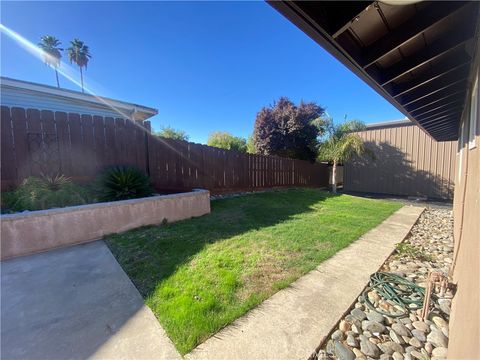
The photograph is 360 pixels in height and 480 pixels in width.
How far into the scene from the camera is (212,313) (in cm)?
172

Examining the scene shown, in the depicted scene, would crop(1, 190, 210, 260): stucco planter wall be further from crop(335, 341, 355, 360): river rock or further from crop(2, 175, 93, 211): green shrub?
crop(335, 341, 355, 360): river rock

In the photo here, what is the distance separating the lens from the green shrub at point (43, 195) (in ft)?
10.9

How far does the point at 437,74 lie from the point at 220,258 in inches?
135

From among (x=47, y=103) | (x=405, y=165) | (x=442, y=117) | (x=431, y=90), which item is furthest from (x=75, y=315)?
(x=405, y=165)

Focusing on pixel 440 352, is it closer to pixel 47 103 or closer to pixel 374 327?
pixel 374 327

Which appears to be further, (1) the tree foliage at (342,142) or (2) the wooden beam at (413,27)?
(1) the tree foliage at (342,142)

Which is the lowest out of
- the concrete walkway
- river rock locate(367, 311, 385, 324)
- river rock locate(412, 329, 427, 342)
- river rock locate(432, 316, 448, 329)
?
river rock locate(412, 329, 427, 342)

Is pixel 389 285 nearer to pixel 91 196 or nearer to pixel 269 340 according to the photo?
pixel 269 340

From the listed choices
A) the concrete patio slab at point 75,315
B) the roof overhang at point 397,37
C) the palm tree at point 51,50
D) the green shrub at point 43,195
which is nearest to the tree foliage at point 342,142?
the roof overhang at point 397,37

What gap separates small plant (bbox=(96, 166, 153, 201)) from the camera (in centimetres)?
404

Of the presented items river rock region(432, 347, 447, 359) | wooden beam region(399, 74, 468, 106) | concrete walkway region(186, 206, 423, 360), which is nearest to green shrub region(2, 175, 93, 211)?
concrete walkway region(186, 206, 423, 360)

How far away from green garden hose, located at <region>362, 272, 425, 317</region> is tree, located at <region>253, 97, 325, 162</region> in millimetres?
9710

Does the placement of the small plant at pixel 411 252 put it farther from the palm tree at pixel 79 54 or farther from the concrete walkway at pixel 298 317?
the palm tree at pixel 79 54

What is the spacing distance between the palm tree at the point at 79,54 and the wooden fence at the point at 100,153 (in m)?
29.6
